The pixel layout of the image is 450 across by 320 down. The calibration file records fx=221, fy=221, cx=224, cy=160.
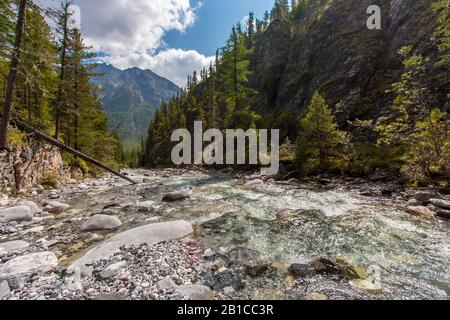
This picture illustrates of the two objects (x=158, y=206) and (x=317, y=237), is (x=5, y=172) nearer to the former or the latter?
(x=158, y=206)

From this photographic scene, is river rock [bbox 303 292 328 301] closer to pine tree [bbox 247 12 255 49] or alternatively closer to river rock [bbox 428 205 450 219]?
river rock [bbox 428 205 450 219]

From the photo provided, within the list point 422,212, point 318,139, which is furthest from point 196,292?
point 318,139

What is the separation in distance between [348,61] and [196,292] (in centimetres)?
3071

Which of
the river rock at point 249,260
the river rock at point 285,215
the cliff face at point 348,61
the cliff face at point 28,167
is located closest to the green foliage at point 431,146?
the river rock at point 285,215

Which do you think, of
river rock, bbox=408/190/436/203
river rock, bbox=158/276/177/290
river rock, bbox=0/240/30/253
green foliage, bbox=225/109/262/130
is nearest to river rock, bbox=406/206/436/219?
river rock, bbox=408/190/436/203

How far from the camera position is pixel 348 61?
86.5 feet

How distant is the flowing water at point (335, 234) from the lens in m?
3.90

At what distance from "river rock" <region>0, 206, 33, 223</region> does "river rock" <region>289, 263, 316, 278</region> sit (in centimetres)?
862

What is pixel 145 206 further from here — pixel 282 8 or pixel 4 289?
pixel 282 8

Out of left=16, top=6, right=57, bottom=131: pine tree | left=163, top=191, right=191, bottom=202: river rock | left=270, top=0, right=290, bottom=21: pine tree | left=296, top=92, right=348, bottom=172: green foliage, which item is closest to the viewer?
left=16, top=6, right=57, bottom=131: pine tree

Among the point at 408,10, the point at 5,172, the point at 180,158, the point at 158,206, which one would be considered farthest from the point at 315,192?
the point at 180,158

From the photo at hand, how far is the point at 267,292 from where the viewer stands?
3.61 meters

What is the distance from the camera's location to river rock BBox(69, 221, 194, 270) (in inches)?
180

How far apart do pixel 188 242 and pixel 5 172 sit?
9758mm
